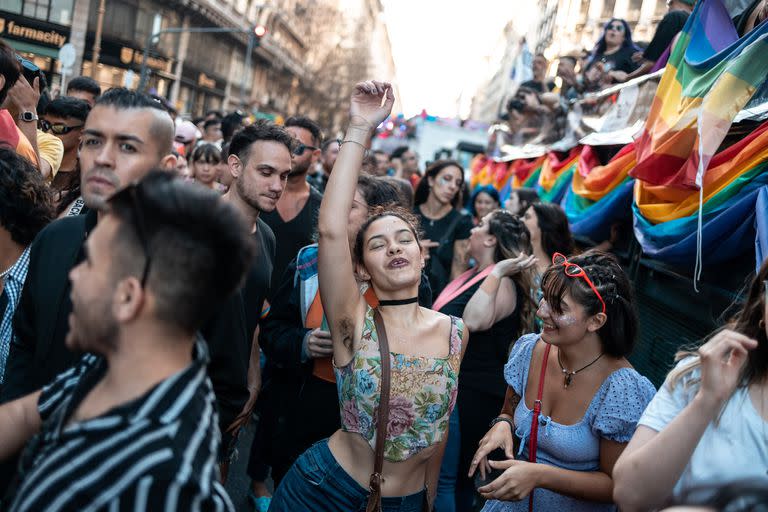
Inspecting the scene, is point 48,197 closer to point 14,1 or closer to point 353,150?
point 353,150

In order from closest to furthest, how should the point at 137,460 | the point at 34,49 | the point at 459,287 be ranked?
1. the point at 137,460
2. the point at 459,287
3. the point at 34,49

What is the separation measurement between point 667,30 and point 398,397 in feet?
21.1

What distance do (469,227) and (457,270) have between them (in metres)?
0.54

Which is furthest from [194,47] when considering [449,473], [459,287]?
[449,473]

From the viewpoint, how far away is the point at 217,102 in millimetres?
42406

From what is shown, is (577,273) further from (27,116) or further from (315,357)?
(27,116)

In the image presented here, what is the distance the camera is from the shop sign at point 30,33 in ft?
87.1

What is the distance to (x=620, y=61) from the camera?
380 inches

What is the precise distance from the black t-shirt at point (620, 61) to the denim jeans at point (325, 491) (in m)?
8.22

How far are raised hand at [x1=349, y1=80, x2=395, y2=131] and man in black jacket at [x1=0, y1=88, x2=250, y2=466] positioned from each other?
0.72 metres

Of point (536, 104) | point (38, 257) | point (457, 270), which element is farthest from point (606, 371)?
point (536, 104)

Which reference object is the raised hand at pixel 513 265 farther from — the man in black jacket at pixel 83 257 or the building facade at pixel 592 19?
the building facade at pixel 592 19

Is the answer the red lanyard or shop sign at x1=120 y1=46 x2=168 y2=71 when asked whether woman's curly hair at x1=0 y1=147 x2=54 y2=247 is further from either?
shop sign at x1=120 y1=46 x2=168 y2=71

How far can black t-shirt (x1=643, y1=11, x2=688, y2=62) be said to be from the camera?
286 inches
